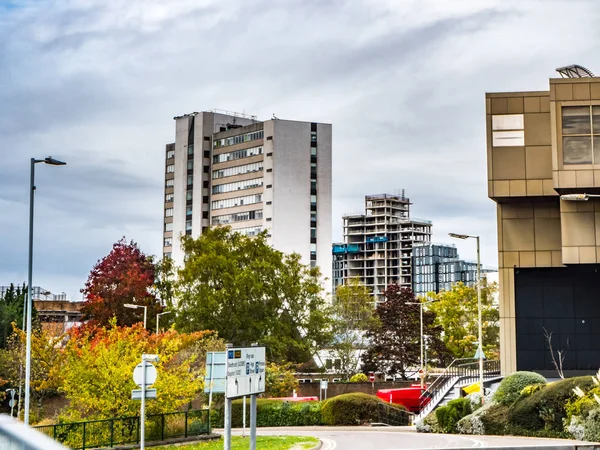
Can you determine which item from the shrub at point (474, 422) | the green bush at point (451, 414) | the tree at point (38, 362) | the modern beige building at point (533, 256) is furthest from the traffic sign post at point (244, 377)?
the modern beige building at point (533, 256)

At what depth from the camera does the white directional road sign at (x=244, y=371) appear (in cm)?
1969

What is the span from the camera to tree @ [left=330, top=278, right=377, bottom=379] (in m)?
86.9

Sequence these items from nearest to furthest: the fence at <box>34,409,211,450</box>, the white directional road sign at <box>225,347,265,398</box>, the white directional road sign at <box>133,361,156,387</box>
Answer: the white directional road sign at <box>225,347,265,398</box> → the white directional road sign at <box>133,361,156,387</box> → the fence at <box>34,409,211,450</box>

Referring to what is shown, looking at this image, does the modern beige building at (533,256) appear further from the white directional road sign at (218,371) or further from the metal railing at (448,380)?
the white directional road sign at (218,371)

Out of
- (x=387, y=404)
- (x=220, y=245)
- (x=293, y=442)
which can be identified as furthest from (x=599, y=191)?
(x=220, y=245)

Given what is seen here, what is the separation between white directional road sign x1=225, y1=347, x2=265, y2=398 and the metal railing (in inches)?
1291

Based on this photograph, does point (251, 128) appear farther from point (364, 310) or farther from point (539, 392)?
point (539, 392)

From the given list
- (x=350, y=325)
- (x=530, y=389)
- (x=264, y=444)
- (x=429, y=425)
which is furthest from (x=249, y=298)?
(x=264, y=444)

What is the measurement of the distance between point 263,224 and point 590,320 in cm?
10288

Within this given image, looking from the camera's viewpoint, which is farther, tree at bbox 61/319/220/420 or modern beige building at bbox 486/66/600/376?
modern beige building at bbox 486/66/600/376

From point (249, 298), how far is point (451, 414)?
112ft

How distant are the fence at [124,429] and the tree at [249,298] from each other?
3523cm

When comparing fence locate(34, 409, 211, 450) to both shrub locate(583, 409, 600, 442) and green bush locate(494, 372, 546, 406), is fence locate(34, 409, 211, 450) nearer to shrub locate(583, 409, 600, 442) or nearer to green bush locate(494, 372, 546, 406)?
green bush locate(494, 372, 546, 406)

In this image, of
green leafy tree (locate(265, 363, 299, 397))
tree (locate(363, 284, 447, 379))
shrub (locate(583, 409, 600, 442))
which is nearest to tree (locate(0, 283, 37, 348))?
green leafy tree (locate(265, 363, 299, 397))
